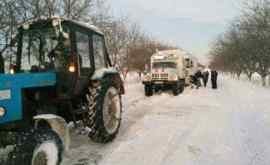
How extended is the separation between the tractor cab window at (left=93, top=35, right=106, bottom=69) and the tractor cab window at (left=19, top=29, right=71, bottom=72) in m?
1.05

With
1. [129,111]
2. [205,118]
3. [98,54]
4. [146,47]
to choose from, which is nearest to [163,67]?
[129,111]

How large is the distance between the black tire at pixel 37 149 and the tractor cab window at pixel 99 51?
2598 millimetres

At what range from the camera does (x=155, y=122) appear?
7496mm

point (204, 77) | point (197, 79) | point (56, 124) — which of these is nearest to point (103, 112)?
point (56, 124)

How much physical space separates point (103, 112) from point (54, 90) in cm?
106

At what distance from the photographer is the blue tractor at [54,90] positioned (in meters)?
3.73

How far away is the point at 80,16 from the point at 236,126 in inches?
420

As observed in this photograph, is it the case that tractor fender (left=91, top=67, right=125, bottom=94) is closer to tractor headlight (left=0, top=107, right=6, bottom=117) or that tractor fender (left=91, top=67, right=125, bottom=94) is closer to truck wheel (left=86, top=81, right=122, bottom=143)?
truck wheel (left=86, top=81, right=122, bottom=143)

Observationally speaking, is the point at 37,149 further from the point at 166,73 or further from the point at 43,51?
the point at 166,73

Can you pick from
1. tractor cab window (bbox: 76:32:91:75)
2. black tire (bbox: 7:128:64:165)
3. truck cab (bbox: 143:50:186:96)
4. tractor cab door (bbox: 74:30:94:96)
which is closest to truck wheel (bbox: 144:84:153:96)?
truck cab (bbox: 143:50:186:96)

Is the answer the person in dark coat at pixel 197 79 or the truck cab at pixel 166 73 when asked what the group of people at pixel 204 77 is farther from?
the truck cab at pixel 166 73

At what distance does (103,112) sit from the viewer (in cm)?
558

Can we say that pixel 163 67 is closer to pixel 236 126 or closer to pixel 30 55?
pixel 236 126

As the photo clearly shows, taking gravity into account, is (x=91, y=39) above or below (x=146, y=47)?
below
